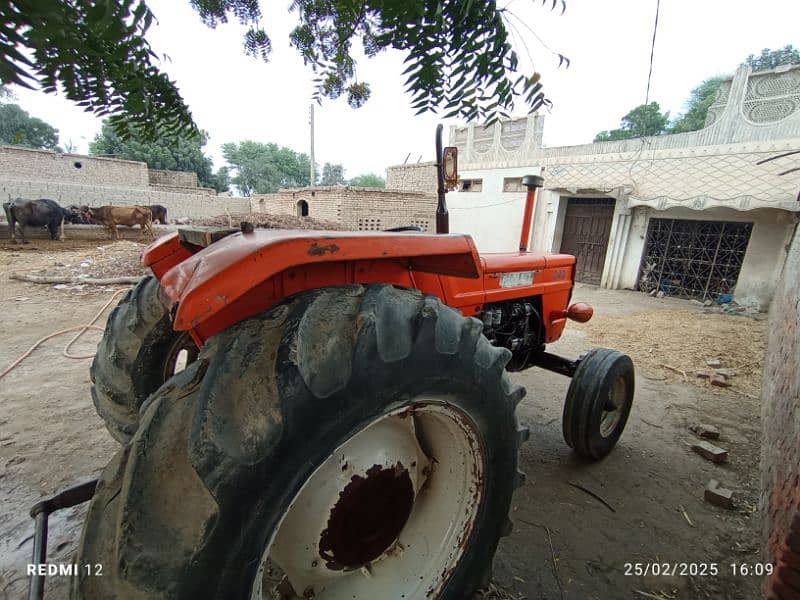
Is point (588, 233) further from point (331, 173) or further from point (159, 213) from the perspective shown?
point (331, 173)

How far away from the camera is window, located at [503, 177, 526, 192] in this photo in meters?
12.4

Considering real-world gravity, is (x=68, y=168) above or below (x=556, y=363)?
above

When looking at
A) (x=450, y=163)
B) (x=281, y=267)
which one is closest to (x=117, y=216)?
(x=450, y=163)

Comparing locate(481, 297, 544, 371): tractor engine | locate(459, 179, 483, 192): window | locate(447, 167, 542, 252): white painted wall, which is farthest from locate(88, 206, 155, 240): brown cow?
locate(481, 297, 544, 371): tractor engine

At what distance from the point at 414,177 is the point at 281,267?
49.4 ft

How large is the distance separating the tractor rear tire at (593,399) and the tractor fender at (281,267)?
1.38m

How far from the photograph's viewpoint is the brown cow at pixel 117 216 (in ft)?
42.0

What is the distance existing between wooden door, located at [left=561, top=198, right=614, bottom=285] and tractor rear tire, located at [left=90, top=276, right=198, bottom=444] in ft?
35.0

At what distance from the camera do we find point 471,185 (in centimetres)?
1378

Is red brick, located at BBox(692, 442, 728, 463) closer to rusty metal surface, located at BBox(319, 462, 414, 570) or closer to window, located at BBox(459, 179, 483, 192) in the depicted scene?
rusty metal surface, located at BBox(319, 462, 414, 570)

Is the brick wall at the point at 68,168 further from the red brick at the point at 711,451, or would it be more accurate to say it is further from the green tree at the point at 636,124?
the green tree at the point at 636,124

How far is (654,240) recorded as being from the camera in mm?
10016

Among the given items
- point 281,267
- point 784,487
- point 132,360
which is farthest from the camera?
point 132,360

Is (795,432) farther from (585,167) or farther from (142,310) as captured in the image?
(585,167)
